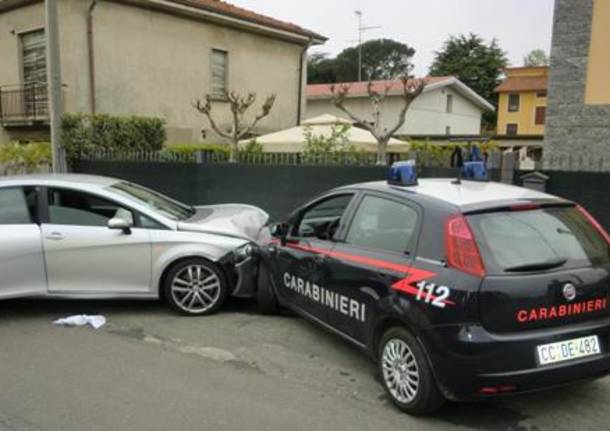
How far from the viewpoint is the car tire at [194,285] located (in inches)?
237

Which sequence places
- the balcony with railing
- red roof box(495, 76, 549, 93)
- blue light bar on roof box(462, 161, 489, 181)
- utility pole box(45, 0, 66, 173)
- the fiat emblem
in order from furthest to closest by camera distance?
1. red roof box(495, 76, 549, 93)
2. the balcony with railing
3. utility pole box(45, 0, 66, 173)
4. blue light bar on roof box(462, 161, 489, 181)
5. the fiat emblem

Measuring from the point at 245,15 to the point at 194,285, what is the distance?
14343 millimetres

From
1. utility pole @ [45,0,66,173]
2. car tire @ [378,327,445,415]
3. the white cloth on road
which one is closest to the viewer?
car tire @ [378,327,445,415]

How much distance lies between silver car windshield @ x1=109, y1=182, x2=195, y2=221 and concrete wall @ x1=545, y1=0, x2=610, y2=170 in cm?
640

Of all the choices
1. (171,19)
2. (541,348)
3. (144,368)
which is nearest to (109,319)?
(144,368)

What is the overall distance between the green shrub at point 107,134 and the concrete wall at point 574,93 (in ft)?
27.5

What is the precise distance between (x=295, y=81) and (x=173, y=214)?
15407 mm

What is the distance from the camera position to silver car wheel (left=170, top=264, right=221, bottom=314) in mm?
6012

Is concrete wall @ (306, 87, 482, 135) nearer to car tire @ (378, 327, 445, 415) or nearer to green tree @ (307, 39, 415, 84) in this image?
car tire @ (378, 327, 445, 415)

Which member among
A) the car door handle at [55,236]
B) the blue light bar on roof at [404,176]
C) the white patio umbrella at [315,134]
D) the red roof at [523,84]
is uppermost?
the red roof at [523,84]

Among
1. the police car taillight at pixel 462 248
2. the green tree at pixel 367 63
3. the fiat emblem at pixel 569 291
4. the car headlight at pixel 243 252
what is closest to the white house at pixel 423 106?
the car headlight at pixel 243 252

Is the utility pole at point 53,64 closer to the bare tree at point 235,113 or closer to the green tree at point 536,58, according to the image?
the bare tree at point 235,113

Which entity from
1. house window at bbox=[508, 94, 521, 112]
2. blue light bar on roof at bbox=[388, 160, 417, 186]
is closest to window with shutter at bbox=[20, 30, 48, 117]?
blue light bar on roof at bbox=[388, 160, 417, 186]

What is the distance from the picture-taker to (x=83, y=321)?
19.3 feet
